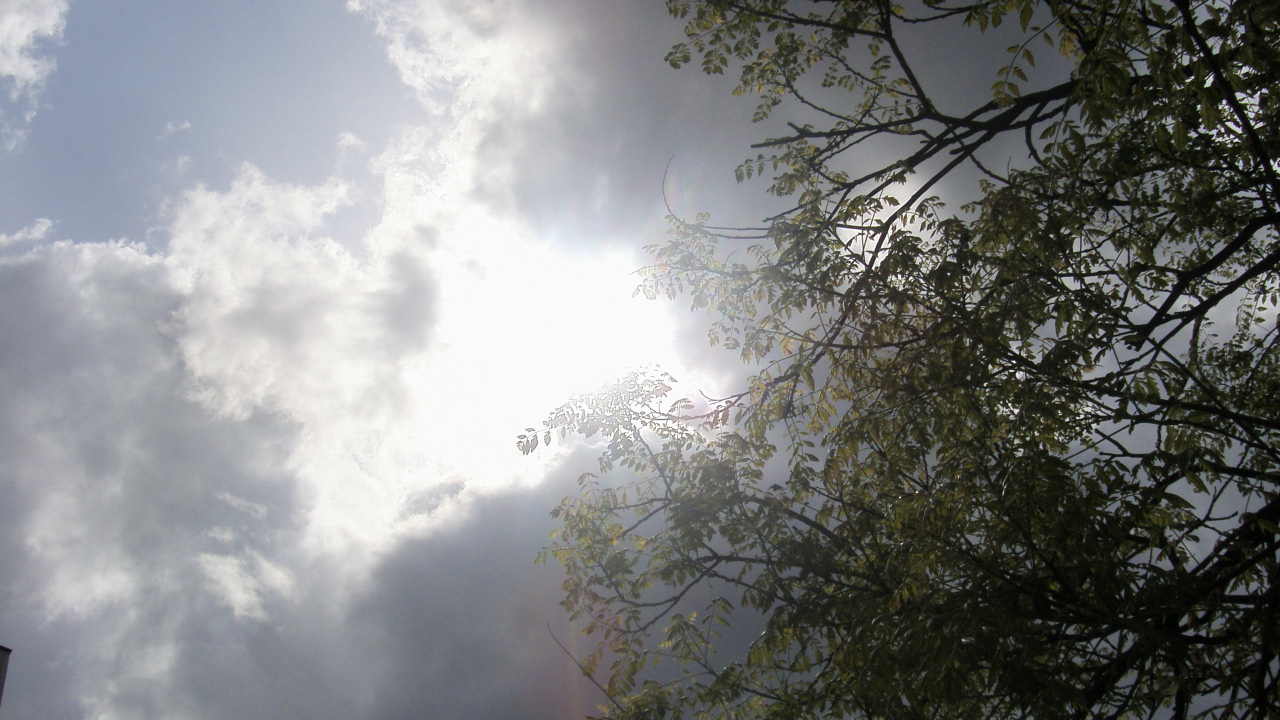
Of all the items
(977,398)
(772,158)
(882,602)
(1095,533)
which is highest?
(772,158)

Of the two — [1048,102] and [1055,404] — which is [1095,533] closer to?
[1055,404]

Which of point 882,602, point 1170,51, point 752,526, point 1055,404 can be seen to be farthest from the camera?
point 752,526

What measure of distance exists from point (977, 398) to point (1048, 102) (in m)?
2.65

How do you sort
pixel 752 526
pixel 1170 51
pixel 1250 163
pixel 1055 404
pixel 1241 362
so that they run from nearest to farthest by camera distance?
pixel 1170 51, pixel 1055 404, pixel 1250 163, pixel 752 526, pixel 1241 362

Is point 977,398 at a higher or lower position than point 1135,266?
lower

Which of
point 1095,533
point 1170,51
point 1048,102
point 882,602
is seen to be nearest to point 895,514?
point 882,602

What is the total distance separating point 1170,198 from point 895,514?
390cm

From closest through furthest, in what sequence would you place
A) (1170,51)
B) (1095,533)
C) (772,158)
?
1. (1170,51)
2. (1095,533)
3. (772,158)

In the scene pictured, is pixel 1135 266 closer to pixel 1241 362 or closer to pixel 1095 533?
pixel 1095 533

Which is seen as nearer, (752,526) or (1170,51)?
(1170,51)

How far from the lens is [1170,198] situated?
5945 millimetres

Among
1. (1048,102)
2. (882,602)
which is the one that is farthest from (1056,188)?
(882,602)

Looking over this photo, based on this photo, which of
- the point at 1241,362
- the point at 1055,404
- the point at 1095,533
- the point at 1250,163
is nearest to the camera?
the point at 1095,533

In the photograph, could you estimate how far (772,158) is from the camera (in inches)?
284
